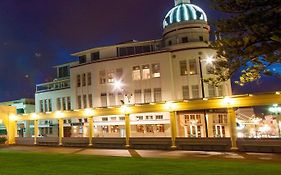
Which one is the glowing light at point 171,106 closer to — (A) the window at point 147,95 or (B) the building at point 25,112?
(A) the window at point 147,95

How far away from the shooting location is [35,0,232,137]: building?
42.0m

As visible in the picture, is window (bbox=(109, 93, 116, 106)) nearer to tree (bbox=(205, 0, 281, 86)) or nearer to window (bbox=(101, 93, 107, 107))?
window (bbox=(101, 93, 107, 107))

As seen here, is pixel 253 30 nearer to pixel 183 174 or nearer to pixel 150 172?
pixel 183 174

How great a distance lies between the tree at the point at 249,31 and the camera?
1088 cm

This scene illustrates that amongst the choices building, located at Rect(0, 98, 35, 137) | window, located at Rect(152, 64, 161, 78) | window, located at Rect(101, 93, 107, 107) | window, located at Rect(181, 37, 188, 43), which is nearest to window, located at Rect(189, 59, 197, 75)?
window, located at Rect(181, 37, 188, 43)

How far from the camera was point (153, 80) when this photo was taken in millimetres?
43219

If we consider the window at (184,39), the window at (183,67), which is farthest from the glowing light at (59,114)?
the window at (184,39)

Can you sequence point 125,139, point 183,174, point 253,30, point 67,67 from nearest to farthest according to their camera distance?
point 253,30
point 183,174
point 125,139
point 67,67

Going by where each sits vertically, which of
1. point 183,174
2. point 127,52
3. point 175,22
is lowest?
point 183,174

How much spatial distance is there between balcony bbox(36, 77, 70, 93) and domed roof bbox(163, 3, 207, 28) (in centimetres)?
2034

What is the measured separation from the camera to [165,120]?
4138 cm

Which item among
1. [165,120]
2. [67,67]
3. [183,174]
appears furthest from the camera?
[67,67]

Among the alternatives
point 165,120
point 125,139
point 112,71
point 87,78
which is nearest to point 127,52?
point 112,71

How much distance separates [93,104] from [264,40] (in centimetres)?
3831
